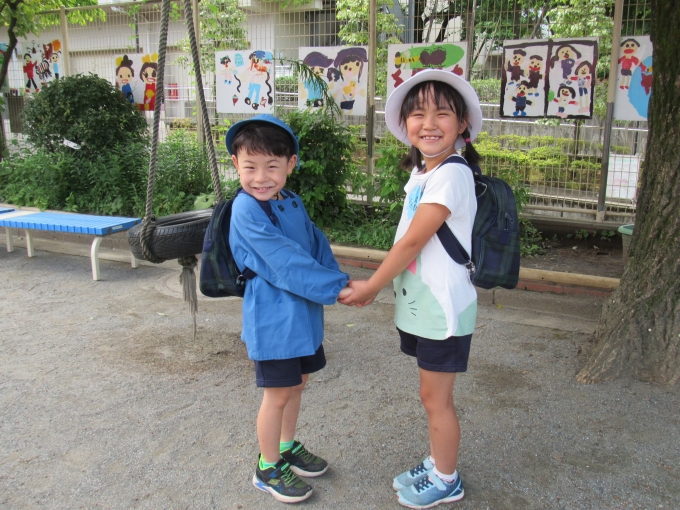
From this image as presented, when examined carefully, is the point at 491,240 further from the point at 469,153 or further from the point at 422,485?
the point at 422,485

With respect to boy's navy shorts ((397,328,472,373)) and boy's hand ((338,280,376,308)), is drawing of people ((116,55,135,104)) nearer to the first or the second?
boy's hand ((338,280,376,308))

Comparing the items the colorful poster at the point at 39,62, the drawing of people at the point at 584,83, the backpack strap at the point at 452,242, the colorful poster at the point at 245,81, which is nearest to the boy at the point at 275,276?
the backpack strap at the point at 452,242

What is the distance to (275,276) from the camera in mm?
2207

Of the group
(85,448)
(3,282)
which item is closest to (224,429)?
(85,448)

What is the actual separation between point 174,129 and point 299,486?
668 centimetres

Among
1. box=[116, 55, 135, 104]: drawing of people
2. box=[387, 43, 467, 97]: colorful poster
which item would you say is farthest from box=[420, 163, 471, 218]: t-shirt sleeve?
box=[116, 55, 135, 104]: drawing of people

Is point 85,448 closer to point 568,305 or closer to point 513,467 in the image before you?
point 513,467

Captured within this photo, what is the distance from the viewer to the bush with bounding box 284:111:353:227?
6.20m

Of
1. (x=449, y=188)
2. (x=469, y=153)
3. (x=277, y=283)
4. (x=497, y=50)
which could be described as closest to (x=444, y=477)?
(x=277, y=283)

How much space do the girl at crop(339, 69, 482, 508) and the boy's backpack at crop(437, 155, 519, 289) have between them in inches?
1.3

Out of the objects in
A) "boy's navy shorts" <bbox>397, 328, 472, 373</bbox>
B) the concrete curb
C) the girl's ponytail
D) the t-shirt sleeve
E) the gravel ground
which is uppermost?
the girl's ponytail

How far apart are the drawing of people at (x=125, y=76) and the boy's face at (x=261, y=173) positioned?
6.80 m

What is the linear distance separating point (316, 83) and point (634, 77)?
329 cm

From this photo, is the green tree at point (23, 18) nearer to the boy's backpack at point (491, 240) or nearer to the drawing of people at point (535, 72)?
the drawing of people at point (535, 72)
